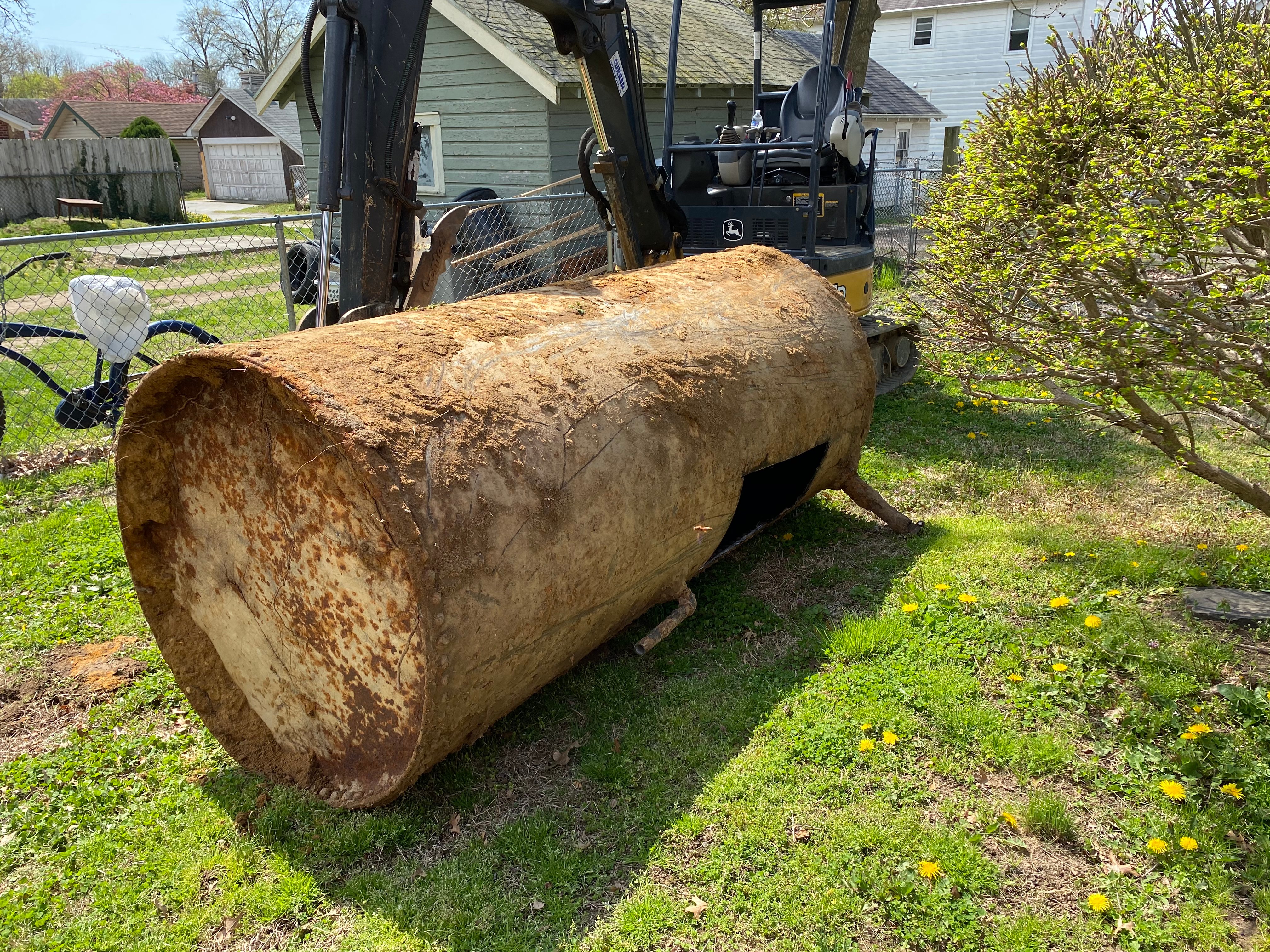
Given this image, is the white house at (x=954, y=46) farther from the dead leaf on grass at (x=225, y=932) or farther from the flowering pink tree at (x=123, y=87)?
the flowering pink tree at (x=123, y=87)

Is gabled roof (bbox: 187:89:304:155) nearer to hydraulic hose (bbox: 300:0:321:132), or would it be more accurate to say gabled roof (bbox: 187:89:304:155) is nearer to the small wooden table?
the small wooden table

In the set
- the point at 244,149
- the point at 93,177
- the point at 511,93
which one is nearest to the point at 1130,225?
the point at 511,93

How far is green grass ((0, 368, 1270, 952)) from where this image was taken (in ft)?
8.74

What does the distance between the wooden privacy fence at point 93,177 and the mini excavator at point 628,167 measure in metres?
24.6

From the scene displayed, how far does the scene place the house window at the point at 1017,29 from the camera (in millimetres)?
28875

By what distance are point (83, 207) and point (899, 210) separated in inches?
924

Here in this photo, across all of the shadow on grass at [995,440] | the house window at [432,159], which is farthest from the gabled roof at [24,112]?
the shadow on grass at [995,440]

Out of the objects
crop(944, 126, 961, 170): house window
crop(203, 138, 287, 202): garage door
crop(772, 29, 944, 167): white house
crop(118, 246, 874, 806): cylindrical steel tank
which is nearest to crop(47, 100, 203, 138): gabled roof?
crop(203, 138, 287, 202): garage door

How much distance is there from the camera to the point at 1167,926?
2.58 m

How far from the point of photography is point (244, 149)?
122 feet

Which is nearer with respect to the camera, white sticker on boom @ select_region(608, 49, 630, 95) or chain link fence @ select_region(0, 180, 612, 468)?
white sticker on boom @ select_region(608, 49, 630, 95)

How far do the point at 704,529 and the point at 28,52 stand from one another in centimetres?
9712

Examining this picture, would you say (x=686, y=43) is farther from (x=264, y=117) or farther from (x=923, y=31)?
(x=264, y=117)

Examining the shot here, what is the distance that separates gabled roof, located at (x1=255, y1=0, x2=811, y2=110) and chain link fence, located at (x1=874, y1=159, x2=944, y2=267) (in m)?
2.93
